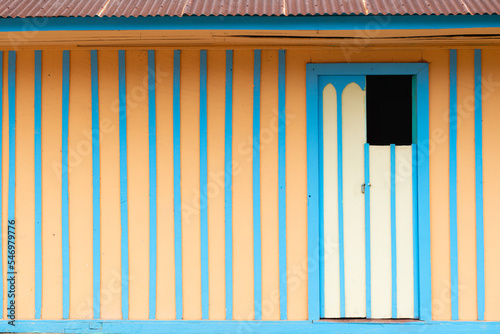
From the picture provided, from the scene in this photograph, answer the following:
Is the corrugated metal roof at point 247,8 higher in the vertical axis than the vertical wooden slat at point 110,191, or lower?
higher

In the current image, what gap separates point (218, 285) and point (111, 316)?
3.64 feet

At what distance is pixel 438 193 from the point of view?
4094mm

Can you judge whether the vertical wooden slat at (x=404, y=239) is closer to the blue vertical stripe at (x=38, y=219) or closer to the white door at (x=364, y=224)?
the white door at (x=364, y=224)

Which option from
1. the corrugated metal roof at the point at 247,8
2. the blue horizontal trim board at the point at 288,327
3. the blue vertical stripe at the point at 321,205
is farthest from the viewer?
the blue vertical stripe at the point at 321,205

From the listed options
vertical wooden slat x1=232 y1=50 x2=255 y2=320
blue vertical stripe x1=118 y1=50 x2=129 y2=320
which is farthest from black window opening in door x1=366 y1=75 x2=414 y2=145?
blue vertical stripe x1=118 y1=50 x2=129 y2=320

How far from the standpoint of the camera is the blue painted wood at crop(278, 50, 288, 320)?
13.4ft

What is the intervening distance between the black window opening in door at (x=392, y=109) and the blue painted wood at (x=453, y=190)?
0.38 metres

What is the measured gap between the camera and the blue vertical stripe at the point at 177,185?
13.4 feet

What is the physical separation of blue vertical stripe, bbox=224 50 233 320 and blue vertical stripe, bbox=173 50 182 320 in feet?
1.51

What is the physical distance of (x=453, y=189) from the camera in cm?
407

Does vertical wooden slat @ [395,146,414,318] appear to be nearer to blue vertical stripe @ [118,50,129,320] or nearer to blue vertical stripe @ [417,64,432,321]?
blue vertical stripe @ [417,64,432,321]

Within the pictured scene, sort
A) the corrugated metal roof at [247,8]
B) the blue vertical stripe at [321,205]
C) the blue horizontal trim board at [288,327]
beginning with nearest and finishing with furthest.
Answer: the corrugated metal roof at [247,8], the blue horizontal trim board at [288,327], the blue vertical stripe at [321,205]

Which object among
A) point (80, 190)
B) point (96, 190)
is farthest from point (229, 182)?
point (80, 190)

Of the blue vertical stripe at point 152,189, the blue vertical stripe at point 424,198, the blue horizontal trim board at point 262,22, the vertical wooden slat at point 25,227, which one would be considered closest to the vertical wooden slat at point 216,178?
the blue vertical stripe at point 152,189
